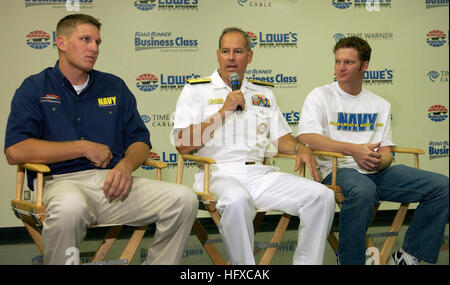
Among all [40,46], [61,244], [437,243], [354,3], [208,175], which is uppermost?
[354,3]

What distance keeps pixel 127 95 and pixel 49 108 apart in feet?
1.62

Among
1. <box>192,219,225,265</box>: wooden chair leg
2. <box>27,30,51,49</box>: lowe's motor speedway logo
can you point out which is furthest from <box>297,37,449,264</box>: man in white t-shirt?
<box>27,30,51,49</box>: lowe's motor speedway logo

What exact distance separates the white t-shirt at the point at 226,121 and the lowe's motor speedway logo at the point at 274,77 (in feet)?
4.95

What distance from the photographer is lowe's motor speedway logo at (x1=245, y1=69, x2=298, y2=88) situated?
500 cm

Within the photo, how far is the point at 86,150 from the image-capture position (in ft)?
9.11

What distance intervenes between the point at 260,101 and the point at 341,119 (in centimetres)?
58

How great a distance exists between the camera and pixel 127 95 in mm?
3172

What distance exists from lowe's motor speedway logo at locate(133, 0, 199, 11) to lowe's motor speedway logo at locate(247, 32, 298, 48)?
0.61 metres

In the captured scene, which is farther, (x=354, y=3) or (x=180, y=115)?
(x=354, y=3)

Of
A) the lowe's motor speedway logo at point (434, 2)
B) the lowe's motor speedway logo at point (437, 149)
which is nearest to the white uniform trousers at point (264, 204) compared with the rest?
the lowe's motor speedway logo at point (437, 149)

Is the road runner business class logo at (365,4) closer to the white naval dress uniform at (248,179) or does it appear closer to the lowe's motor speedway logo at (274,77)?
the lowe's motor speedway logo at (274,77)

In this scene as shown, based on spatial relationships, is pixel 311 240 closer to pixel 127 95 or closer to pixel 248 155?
A: pixel 248 155
